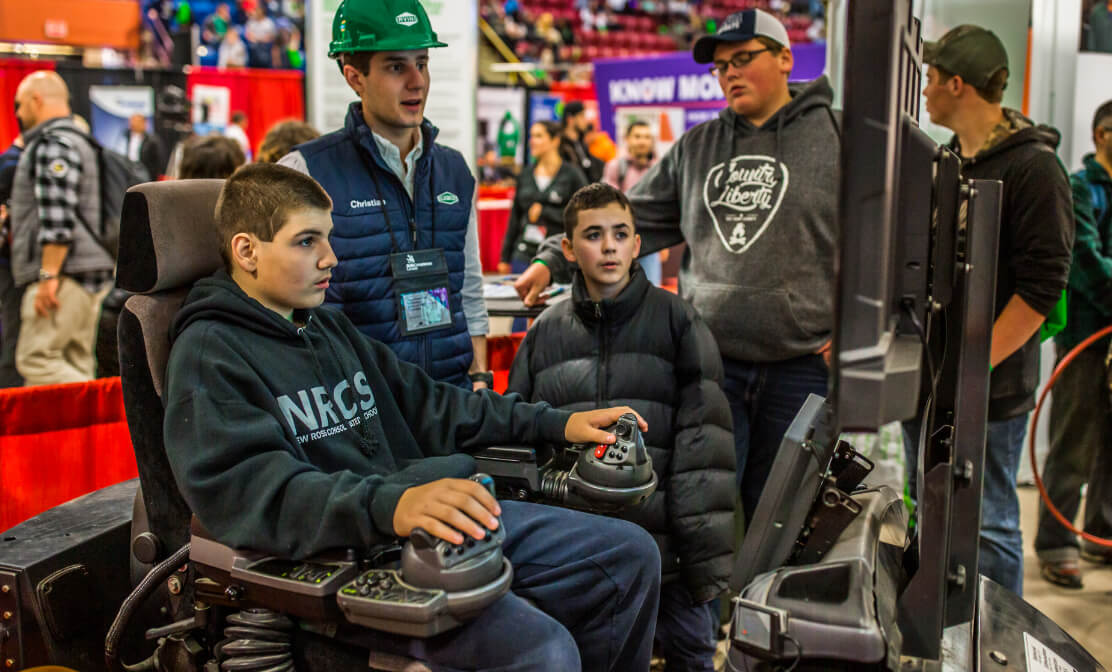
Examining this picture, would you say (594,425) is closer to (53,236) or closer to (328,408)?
(328,408)

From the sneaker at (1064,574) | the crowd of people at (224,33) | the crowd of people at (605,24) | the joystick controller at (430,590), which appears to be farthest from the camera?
the crowd of people at (605,24)

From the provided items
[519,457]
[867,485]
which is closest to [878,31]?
[867,485]

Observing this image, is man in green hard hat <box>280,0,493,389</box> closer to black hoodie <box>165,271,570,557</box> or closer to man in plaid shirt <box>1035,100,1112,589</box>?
black hoodie <box>165,271,570,557</box>

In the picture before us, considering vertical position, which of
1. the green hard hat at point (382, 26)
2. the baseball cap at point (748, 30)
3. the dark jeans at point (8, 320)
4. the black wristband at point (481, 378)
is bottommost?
the dark jeans at point (8, 320)

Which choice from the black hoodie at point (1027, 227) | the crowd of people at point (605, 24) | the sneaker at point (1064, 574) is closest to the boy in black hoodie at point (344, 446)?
the black hoodie at point (1027, 227)

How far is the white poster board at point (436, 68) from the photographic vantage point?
455 cm

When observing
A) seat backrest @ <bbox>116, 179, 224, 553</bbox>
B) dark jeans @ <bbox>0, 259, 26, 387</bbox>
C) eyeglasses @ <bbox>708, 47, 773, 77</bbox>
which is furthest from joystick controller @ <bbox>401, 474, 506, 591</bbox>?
dark jeans @ <bbox>0, 259, 26, 387</bbox>

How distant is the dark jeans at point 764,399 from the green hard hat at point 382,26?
1.22 meters

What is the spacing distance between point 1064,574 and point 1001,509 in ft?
3.40

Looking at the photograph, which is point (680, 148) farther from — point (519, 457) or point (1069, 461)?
point (1069, 461)

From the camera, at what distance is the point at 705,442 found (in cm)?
232

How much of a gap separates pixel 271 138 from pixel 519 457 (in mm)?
2508

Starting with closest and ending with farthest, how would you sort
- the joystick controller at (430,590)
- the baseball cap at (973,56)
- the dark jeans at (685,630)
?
the joystick controller at (430,590)
the dark jeans at (685,630)
the baseball cap at (973,56)

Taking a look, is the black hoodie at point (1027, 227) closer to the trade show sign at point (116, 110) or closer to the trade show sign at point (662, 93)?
the trade show sign at point (662, 93)
